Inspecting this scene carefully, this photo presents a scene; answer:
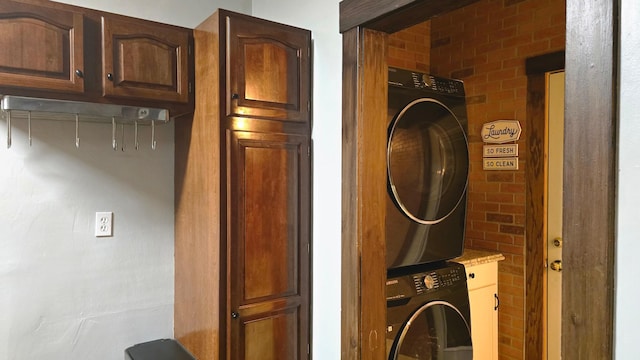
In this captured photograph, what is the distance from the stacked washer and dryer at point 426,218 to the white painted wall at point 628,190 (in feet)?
3.17

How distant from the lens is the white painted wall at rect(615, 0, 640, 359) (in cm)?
94

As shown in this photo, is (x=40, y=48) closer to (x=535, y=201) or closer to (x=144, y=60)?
(x=144, y=60)

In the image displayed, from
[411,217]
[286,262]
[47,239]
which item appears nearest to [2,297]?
[47,239]

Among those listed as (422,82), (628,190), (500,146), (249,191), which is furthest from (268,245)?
(500,146)

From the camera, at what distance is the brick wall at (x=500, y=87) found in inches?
106

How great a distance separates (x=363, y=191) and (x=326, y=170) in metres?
0.26

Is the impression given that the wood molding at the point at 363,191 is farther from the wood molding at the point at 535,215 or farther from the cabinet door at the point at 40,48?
the wood molding at the point at 535,215

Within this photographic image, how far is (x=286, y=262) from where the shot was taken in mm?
1916

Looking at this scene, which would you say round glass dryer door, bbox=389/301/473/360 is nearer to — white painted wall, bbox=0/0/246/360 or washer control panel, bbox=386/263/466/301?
washer control panel, bbox=386/263/466/301

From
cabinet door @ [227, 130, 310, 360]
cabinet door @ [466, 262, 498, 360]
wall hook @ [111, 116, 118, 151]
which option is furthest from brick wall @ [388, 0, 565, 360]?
wall hook @ [111, 116, 118, 151]

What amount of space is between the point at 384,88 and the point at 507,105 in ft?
4.67

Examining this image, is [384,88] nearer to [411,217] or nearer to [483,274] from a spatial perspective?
[411,217]

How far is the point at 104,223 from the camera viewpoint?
2104 millimetres

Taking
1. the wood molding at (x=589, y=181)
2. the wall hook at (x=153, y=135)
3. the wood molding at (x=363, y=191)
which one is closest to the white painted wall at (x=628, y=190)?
the wood molding at (x=589, y=181)
